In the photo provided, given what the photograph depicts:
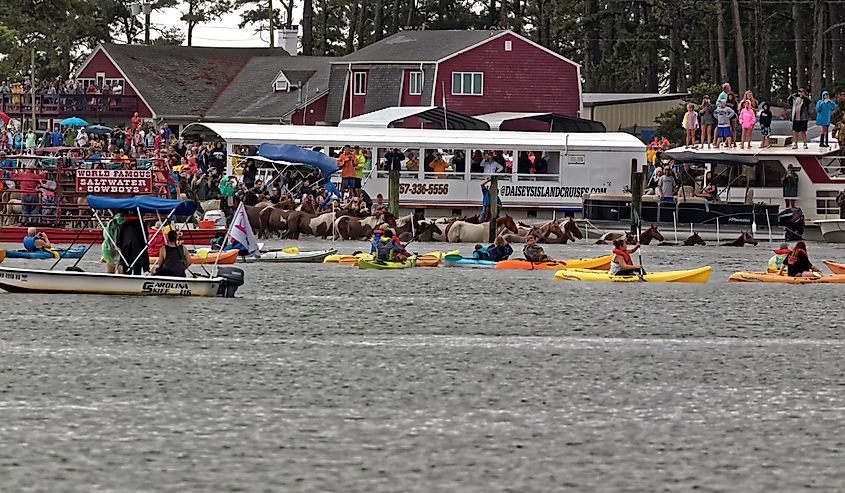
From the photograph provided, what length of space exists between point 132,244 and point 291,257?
9.14 meters

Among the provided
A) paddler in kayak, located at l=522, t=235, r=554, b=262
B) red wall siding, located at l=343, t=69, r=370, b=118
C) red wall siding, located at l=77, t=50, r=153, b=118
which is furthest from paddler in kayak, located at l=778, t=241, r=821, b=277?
red wall siding, located at l=77, t=50, r=153, b=118

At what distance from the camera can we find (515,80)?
257 ft

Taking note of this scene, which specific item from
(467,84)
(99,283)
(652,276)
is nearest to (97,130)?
(467,84)

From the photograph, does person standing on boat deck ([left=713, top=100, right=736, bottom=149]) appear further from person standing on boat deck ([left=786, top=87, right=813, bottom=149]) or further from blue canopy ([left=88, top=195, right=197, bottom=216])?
blue canopy ([left=88, top=195, right=197, bottom=216])

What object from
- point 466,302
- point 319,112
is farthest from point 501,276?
point 319,112

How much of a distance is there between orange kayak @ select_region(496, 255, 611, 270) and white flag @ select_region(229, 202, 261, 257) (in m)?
5.36

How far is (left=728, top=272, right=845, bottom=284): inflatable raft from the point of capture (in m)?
35.0

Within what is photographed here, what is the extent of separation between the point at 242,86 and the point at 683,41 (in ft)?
73.7

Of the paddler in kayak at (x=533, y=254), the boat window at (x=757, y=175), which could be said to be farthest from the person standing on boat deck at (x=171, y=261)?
the boat window at (x=757, y=175)

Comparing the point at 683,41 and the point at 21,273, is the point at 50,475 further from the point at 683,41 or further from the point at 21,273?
the point at 683,41

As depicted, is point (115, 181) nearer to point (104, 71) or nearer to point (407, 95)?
point (407, 95)

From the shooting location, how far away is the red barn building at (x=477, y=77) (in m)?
77.4

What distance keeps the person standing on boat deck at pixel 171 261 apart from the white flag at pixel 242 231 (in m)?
5.32

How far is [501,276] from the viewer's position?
37.5m
